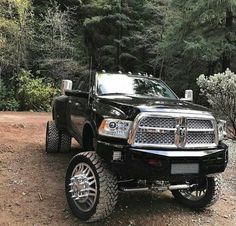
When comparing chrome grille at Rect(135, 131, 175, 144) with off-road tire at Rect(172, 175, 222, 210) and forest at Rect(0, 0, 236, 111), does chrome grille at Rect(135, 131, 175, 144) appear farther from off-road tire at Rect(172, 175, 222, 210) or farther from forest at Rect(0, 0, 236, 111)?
forest at Rect(0, 0, 236, 111)

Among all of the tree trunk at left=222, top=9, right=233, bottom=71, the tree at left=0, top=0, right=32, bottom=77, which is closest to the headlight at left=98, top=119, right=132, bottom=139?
the tree trunk at left=222, top=9, right=233, bottom=71

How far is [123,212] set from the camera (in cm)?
550

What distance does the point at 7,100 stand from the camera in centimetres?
1917

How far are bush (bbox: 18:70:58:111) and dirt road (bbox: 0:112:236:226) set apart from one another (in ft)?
35.0

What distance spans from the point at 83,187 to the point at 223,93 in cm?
715

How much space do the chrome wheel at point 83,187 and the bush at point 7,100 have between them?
14.0 meters

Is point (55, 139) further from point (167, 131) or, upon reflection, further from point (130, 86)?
point (167, 131)

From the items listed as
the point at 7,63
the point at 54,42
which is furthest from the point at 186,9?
the point at 7,63

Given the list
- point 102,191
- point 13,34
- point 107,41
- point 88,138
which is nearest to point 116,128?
point 102,191

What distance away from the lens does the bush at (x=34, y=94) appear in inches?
737

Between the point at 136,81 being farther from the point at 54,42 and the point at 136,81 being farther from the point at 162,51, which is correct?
the point at 54,42

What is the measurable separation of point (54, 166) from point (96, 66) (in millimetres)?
18465

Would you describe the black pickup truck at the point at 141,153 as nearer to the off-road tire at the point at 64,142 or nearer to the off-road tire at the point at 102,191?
the off-road tire at the point at 102,191

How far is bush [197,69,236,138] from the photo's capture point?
10992mm
